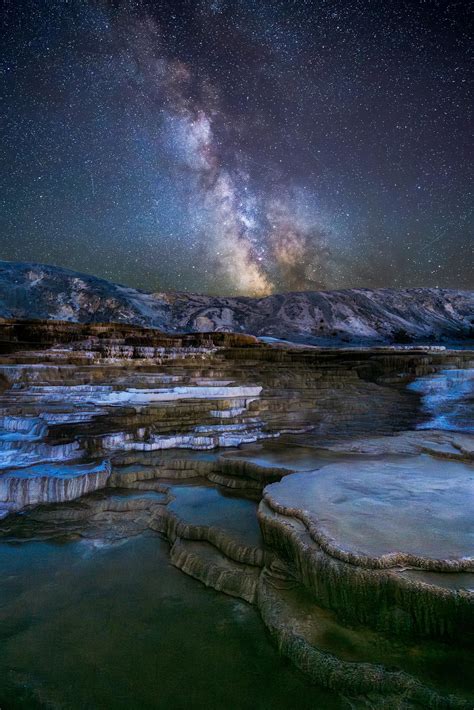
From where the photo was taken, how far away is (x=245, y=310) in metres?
55.5

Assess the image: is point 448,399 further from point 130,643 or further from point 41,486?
point 130,643

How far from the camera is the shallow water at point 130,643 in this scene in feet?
8.53

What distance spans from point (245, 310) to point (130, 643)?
174 ft

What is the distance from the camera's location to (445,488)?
4.14 meters

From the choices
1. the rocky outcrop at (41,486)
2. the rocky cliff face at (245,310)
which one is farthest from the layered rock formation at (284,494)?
the rocky cliff face at (245,310)

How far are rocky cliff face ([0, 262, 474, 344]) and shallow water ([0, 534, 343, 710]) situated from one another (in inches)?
1586

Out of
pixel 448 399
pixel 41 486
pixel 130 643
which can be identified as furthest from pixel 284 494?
pixel 448 399

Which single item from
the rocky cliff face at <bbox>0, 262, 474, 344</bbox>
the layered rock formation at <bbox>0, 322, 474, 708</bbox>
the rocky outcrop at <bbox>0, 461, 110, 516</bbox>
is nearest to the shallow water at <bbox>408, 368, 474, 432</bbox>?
the layered rock formation at <bbox>0, 322, 474, 708</bbox>

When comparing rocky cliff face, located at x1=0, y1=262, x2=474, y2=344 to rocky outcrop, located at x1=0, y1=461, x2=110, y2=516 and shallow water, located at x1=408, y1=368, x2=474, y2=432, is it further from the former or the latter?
rocky outcrop, located at x1=0, y1=461, x2=110, y2=516

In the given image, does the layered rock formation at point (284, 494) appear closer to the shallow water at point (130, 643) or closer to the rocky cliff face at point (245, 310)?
the shallow water at point (130, 643)

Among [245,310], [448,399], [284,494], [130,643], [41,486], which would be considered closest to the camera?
[130,643]

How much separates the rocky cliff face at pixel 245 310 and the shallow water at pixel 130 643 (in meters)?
40.3

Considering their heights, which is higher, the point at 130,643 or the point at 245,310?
the point at 245,310

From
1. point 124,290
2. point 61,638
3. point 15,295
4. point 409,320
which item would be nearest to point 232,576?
point 61,638
